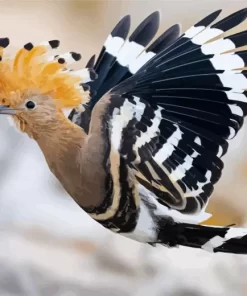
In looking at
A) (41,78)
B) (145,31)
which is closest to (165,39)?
(145,31)

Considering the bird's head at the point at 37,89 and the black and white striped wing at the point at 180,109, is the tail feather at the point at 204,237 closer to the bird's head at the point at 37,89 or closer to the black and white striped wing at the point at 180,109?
the black and white striped wing at the point at 180,109

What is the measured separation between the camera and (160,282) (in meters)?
0.72

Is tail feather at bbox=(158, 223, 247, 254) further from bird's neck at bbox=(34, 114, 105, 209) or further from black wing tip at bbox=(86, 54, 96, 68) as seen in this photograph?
black wing tip at bbox=(86, 54, 96, 68)

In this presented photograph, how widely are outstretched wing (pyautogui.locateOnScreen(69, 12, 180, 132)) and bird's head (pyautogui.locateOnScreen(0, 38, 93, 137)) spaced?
0.02 m

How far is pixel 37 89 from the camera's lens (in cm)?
67

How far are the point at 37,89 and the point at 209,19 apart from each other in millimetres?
235

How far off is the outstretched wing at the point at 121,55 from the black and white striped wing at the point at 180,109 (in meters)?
0.01

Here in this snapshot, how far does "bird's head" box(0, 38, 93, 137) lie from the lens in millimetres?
667

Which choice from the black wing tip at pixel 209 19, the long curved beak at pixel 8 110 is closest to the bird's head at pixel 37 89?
the long curved beak at pixel 8 110

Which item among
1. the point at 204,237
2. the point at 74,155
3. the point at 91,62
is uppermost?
the point at 91,62

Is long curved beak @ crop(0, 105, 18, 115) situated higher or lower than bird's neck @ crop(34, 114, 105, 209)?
higher

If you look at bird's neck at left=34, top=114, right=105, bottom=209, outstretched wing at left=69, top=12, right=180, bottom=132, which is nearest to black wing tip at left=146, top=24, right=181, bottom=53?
outstretched wing at left=69, top=12, right=180, bottom=132

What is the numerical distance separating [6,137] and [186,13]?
28 cm

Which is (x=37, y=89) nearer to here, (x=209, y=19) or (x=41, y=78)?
(x=41, y=78)
